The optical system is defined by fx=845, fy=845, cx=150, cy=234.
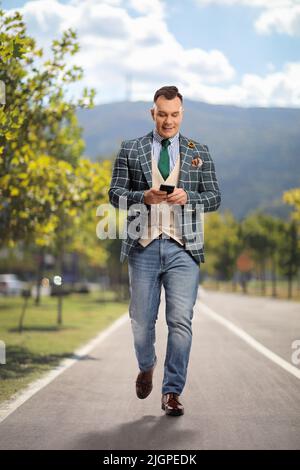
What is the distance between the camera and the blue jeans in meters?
6.12

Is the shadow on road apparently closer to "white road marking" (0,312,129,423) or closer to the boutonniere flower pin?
"white road marking" (0,312,129,423)

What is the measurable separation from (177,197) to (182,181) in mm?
273

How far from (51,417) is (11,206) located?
6.82 meters

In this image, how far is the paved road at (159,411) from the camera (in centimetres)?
529

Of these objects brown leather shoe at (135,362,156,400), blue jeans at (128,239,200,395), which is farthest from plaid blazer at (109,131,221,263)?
brown leather shoe at (135,362,156,400)

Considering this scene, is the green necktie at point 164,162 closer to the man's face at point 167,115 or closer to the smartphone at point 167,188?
the man's face at point 167,115

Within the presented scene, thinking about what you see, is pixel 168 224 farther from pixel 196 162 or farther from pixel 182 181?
pixel 196 162

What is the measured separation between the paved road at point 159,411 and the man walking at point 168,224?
463 millimetres

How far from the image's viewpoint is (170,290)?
6172mm

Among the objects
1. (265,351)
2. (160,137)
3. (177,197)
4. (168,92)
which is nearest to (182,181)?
(177,197)

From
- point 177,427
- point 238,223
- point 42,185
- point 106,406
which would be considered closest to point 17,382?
point 106,406

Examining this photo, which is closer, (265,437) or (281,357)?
(265,437)

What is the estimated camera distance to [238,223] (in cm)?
9406

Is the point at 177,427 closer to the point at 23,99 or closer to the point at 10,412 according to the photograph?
the point at 10,412
